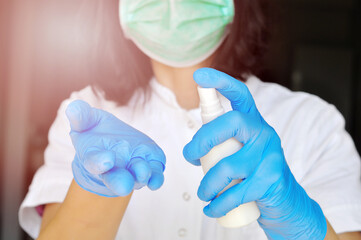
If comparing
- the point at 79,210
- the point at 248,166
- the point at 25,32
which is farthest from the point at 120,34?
the point at 25,32

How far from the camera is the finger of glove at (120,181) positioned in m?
0.66

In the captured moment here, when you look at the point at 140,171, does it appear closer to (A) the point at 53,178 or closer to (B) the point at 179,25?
(B) the point at 179,25

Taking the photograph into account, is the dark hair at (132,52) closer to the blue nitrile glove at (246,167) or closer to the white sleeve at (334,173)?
the white sleeve at (334,173)

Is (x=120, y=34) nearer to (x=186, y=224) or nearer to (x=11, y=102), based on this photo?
(x=186, y=224)

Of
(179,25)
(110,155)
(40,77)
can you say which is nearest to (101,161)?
(110,155)

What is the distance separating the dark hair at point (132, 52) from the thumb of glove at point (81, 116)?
1.76 ft

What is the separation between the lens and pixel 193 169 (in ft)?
4.04

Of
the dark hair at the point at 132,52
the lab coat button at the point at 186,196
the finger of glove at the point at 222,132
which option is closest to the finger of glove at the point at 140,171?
the finger of glove at the point at 222,132

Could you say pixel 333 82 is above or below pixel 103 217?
below

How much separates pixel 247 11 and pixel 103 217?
76cm

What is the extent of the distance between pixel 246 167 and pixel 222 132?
84mm

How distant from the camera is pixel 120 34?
1298mm

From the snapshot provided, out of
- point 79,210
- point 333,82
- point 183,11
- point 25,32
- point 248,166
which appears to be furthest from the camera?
point 333,82

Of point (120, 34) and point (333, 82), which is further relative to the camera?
point (333, 82)
